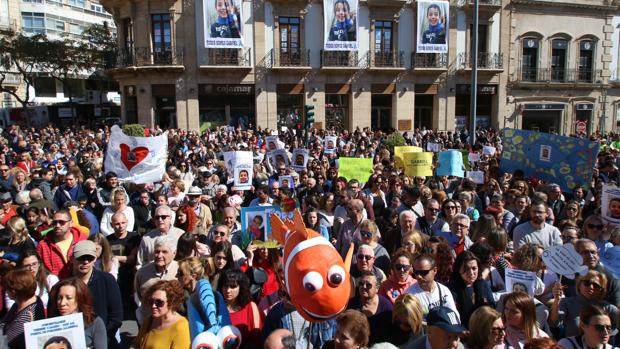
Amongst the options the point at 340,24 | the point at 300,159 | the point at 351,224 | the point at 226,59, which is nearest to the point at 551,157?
the point at 300,159

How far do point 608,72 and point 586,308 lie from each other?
34.5 metres

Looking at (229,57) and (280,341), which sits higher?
(229,57)

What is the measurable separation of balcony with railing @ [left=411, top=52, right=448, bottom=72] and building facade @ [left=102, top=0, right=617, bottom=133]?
0.19 feet

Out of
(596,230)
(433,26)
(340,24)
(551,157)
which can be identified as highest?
(433,26)

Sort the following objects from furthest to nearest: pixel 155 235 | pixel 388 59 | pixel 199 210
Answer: pixel 388 59
pixel 199 210
pixel 155 235

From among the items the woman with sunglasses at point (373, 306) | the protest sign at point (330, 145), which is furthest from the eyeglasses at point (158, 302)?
the protest sign at point (330, 145)

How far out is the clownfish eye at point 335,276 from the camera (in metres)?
3.24

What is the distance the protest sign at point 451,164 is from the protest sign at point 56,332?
7952 mm

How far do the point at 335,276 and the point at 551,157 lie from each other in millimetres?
7696

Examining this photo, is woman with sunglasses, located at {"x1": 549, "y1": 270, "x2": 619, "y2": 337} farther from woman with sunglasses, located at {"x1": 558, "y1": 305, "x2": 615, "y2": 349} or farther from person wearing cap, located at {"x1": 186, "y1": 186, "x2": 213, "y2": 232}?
person wearing cap, located at {"x1": 186, "y1": 186, "x2": 213, "y2": 232}

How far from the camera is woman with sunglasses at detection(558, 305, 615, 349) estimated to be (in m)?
3.48

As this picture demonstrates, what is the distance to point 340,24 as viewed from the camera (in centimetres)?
2575

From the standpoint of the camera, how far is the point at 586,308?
3582mm

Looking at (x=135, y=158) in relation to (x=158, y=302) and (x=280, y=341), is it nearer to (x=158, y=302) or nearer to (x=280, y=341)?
(x=158, y=302)
